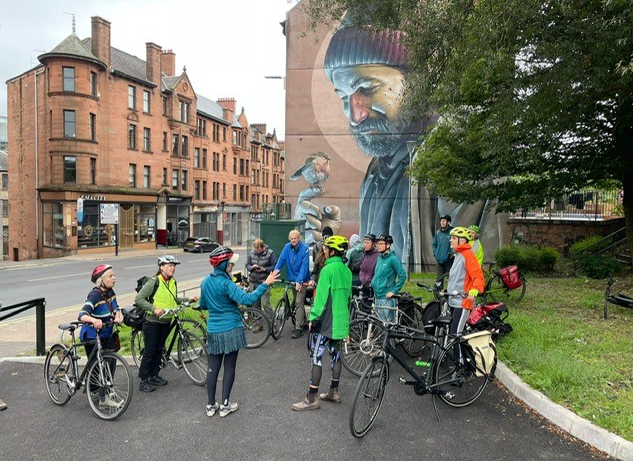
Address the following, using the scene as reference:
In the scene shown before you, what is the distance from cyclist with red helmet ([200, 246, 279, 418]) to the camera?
17.2ft

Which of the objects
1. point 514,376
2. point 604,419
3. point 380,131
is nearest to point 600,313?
point 514,376

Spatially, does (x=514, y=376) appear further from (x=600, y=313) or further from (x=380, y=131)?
(x=380, y=131)

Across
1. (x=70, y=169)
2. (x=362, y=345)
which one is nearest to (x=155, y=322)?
(x=362, y=345)

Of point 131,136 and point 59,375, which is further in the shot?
point 131,136

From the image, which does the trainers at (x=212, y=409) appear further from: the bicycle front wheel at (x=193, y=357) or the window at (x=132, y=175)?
the window at (x=132, y=175)

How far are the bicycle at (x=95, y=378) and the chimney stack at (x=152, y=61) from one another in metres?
42.0

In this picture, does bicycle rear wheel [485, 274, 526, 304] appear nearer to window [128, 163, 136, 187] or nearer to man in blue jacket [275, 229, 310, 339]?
man in blue jacket [275, 229, 310, 339]

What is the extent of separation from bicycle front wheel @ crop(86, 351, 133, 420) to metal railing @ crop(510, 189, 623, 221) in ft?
59.3

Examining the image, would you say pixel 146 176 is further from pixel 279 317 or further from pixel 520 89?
pixel 520 89

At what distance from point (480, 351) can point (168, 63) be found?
4946 cm

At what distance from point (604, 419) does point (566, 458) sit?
67cm

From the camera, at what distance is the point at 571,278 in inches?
528

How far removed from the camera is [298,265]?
8453mm

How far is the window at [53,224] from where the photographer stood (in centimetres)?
3606
